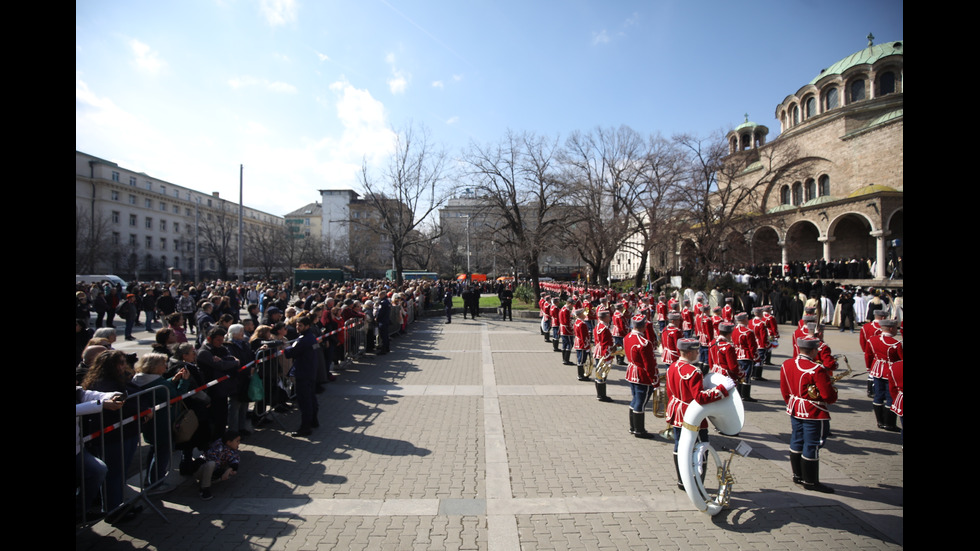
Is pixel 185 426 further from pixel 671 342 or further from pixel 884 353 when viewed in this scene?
pixel 884 353

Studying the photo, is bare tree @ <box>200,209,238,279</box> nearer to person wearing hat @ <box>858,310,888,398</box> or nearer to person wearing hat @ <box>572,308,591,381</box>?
person wearing hat @ <box>572,308,591,381</box>

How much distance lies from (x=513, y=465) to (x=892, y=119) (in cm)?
4309

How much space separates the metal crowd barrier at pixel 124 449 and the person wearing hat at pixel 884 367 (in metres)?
9.77

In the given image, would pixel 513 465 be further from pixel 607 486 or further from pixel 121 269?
pixel 121 269

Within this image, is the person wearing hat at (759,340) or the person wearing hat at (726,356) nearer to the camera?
the person wearing hat at (726,356)

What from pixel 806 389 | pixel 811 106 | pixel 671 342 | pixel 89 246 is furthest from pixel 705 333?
pixel 89 246

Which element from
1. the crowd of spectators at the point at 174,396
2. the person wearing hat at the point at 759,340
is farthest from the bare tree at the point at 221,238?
the person wearing hat at the point at 759,340

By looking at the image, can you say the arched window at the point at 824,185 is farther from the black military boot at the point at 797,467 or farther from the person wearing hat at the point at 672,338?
the black military boot at the point at 797,467

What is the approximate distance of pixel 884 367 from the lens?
7.28m

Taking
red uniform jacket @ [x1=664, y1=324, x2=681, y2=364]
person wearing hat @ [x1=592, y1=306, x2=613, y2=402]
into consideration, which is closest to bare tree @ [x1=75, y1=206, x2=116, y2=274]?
person wearing hat @ [x1=592, y1=306, x2=613, y2=402]

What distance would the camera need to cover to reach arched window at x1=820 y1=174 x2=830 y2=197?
129 ft

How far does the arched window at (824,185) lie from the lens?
129 feet

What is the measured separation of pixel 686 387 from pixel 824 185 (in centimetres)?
4491

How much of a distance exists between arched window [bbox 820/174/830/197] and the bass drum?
146ft
